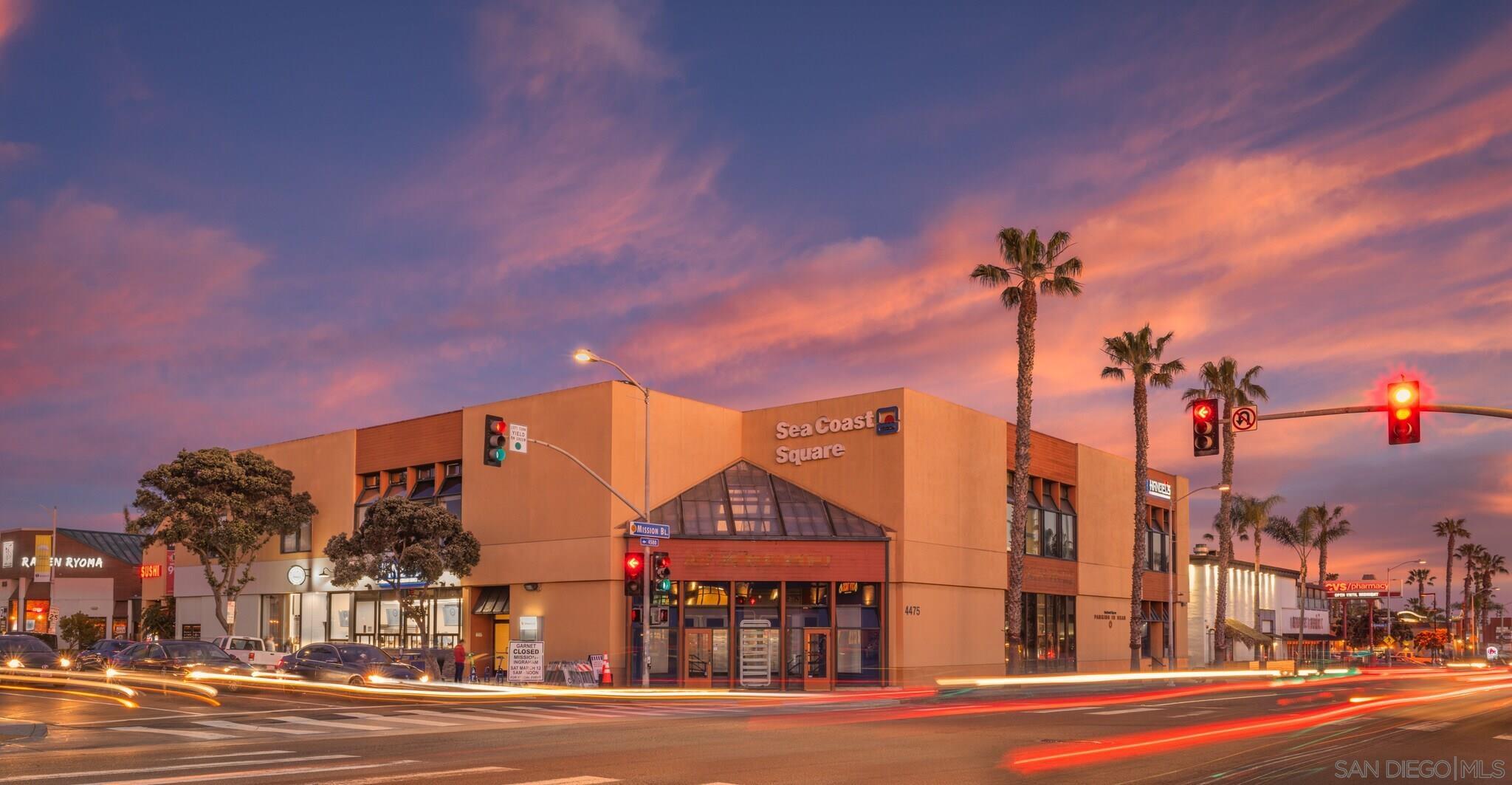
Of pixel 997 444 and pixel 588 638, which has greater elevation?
pixel 997 444

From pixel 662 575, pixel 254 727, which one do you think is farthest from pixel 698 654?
pixel 254 727

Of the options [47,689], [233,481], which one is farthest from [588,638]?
[233,481]

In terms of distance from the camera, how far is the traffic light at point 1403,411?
886 inches

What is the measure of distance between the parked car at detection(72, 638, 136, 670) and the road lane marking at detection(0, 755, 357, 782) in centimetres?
3013

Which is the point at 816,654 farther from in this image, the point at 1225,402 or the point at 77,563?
the point at 77,563

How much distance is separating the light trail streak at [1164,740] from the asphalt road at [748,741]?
8cm

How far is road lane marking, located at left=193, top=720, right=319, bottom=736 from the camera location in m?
22.3

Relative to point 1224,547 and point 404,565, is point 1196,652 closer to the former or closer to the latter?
point 1224,547

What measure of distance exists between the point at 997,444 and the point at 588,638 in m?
20.0

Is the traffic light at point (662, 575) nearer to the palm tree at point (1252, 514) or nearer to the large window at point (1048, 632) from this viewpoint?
the large window at point (1048, 632)

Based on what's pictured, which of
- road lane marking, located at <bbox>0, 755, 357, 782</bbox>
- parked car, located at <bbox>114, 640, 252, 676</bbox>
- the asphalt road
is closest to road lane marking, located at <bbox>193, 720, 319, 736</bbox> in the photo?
the asphalt road

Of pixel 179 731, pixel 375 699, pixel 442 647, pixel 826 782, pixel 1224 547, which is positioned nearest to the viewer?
pixel 826 782

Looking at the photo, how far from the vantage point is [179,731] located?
22.2 metres
